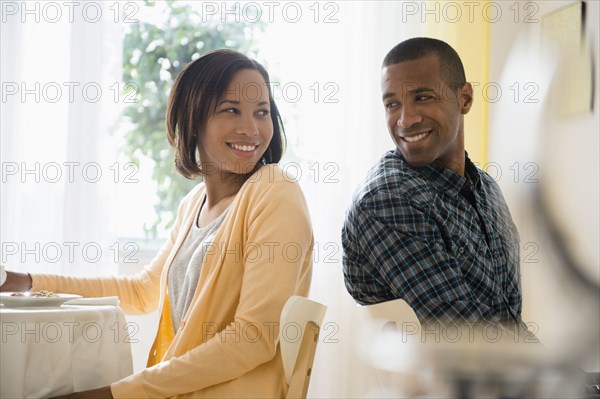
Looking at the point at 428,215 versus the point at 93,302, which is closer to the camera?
the point at 428,215

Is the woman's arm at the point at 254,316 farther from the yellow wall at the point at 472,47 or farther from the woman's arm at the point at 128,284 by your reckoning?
the yellow wall at the point at 472,47

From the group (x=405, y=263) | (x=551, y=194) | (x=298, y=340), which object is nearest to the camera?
(x=551, y=194)

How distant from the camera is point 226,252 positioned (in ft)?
4.16

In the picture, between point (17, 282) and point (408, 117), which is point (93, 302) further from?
point (408, 117)

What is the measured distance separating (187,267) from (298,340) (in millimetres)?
367

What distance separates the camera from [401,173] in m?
1.16

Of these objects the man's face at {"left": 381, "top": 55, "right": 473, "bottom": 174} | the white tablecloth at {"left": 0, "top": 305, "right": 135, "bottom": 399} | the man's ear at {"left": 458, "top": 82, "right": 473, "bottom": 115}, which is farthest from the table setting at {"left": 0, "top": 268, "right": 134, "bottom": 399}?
the man's ear at {"left": 458, "top": 82, "right": 473, "bottom": 115}

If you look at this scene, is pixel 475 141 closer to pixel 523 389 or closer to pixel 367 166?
pixel 367 166

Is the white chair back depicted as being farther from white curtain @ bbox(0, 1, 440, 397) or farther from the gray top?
white curtain @ bbox(0, 1, 440, 397)

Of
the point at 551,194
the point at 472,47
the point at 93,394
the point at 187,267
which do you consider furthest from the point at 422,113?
the point at 472,47

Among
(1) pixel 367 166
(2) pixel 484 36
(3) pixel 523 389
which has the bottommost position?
(3) pixel 523 389

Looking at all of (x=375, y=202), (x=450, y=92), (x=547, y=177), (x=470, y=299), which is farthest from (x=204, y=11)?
(x=547, y=177)

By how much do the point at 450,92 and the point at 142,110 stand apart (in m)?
1.96

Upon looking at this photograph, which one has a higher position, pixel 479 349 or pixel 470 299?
pixel 479 349
